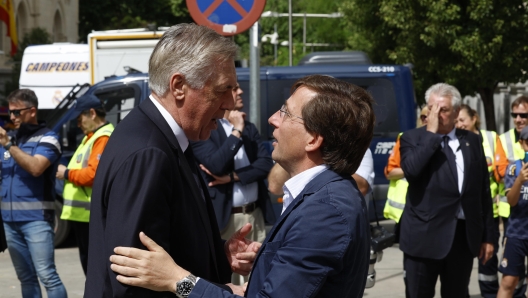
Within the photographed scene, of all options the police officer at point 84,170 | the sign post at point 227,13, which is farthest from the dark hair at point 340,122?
the police officer at point 84,170

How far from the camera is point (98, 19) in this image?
4472 centimetres

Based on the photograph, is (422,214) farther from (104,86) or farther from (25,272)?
(104,86)

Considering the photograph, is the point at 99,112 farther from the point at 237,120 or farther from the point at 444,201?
the point at 444,201

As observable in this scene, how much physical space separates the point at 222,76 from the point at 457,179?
3.33 m

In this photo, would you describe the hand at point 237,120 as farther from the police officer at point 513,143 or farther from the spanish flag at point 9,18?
the spanish flag at point 9,18

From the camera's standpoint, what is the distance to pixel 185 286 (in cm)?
240

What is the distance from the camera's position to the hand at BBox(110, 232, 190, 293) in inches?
92.4

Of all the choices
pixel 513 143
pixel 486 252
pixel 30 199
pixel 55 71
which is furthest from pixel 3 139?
pixel 55 71

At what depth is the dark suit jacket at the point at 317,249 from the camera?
2307mm

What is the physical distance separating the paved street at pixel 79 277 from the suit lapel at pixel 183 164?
5636 mm

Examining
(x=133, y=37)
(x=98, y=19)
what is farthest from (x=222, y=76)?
(x=98, y=19)

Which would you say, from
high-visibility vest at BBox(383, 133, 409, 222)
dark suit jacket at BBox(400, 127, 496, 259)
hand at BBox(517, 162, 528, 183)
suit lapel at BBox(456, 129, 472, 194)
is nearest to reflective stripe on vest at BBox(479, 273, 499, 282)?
high-visibility vest at BBox(383, 133, 409, 222)

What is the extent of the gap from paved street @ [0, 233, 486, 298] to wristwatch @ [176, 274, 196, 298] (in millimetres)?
5827

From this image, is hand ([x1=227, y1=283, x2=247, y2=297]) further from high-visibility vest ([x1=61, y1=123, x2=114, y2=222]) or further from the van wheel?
the van wheel
